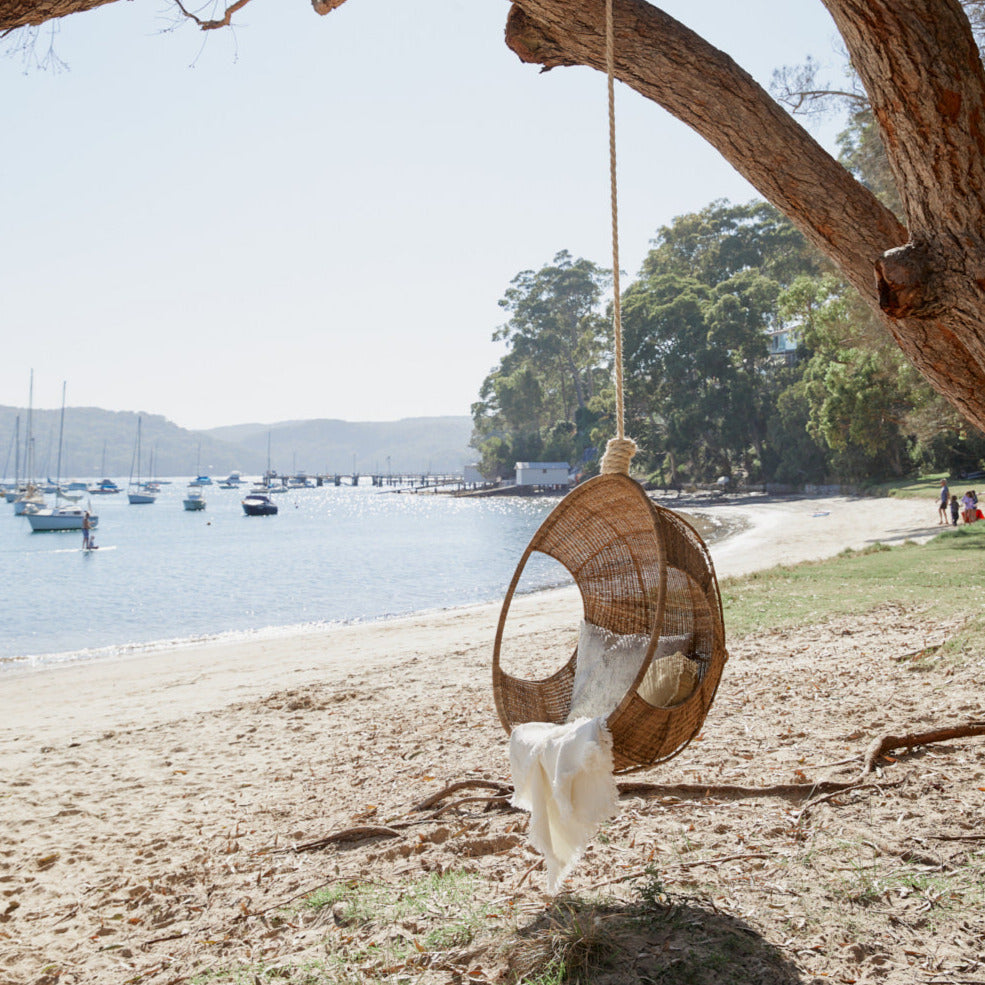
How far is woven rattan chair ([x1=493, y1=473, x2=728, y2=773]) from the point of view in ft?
8.22

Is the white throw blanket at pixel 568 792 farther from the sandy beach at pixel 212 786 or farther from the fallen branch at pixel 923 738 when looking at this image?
the fallen branch at pixel 923 738

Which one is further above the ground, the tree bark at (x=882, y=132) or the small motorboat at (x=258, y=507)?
the tree bark at (x=882, y=132)

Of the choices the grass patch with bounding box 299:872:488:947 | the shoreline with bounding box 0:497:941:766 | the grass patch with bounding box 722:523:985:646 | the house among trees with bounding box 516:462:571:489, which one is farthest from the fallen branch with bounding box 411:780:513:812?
the house among trees with bounding box 516:462:571:489

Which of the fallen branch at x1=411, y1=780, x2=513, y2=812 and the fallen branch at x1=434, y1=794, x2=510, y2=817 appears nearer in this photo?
the fallen branch at x1=434, y1=794, x2=510, y2=817

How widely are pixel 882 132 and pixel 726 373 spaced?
43.2 meters

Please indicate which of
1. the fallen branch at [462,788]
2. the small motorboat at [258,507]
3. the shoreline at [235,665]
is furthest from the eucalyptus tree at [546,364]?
the fallen branch at [462,788]

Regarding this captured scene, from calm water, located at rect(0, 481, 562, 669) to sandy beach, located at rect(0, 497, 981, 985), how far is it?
692cm

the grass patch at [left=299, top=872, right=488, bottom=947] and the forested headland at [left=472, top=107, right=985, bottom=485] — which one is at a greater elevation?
the forested headland at [left=472, top=107, right=985, bottom=485]

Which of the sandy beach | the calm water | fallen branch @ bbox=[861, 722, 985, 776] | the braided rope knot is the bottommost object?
the calm water

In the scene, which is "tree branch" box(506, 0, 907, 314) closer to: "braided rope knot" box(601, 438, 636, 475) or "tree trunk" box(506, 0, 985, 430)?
"tree trunk" box(506, 0, 985, 430)

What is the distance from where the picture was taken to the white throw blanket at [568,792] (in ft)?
7.35

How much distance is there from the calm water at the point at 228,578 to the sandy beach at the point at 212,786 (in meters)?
6.92

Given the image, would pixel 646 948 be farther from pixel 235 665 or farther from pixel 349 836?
pixel 235 665

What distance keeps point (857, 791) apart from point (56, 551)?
37.9 meters
